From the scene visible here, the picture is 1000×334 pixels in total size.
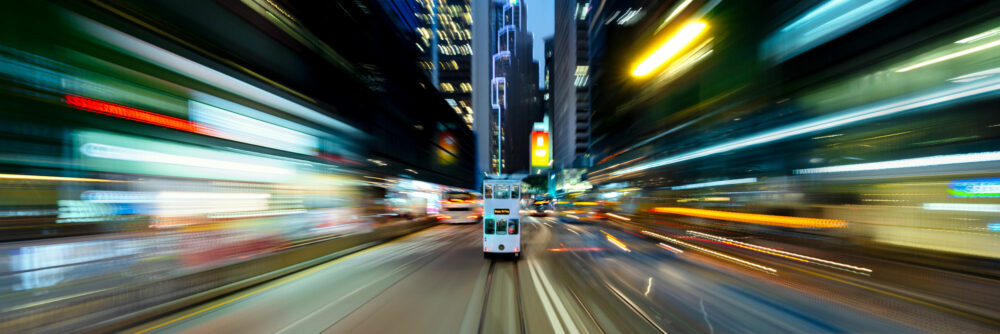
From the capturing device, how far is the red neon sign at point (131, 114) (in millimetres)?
4762

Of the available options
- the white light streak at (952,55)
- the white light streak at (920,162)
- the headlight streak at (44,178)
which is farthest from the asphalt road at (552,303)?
the white light streak at (952,55)

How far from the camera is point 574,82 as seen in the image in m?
79.4

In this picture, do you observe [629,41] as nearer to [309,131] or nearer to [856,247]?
[856,247]

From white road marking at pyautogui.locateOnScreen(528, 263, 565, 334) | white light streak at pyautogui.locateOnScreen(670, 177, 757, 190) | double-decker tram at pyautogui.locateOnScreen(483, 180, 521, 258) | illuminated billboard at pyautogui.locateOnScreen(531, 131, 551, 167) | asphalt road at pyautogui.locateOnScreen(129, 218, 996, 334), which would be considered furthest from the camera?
illuminated billboard at pyautogui.locateOnScreen(531, 131, 551, 167)

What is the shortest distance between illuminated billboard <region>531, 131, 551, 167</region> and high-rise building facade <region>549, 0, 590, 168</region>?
37.2m

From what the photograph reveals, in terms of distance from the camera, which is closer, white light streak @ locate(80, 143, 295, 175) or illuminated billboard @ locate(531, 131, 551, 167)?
white light streak @ locate(80, 143, 295, 175)

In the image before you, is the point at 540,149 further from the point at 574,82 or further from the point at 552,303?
the point at 574,82

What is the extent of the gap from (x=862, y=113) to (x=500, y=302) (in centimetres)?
1500

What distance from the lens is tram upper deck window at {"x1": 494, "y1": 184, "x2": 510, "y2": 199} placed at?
946 cm

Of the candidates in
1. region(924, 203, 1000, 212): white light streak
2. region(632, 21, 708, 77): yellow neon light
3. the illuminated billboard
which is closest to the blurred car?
the illuminated billboard

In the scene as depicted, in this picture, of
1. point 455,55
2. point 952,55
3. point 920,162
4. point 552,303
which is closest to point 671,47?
point 952,55

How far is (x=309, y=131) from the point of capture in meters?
11.2

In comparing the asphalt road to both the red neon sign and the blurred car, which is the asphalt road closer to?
the red neon sign

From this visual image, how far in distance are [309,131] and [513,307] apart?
32.9ft
